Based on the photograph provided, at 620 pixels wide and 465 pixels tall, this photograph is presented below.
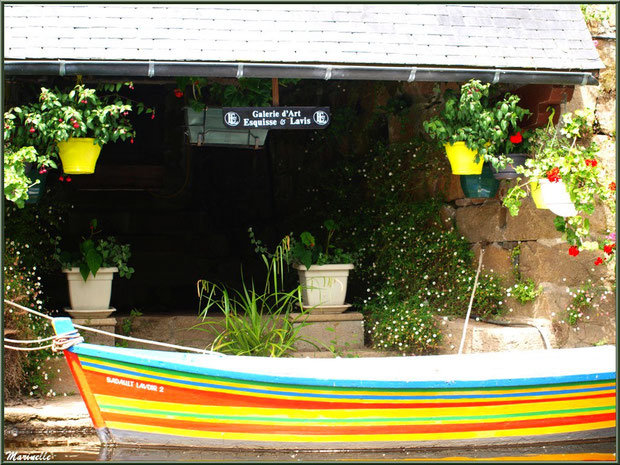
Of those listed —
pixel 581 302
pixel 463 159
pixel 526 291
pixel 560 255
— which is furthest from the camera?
pixel 526 291

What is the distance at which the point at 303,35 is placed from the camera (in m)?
6.45

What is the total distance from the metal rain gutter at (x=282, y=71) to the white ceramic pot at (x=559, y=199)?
34.3 inches

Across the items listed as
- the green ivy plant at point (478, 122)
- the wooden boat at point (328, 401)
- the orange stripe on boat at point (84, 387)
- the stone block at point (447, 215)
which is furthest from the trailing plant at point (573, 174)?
the orange stripe on boat at point (84, 387)

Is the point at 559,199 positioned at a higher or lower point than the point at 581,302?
higher

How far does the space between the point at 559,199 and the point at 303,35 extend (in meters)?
2.47

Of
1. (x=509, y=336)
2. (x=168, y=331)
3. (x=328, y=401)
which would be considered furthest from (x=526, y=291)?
(x=168, y=331)

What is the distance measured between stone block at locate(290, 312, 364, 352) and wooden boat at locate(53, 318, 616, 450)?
1689 millimetres

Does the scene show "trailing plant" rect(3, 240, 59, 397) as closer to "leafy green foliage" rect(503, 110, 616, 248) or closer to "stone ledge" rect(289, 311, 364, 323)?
"stone ledge" rect(289, 311, 364, 323)

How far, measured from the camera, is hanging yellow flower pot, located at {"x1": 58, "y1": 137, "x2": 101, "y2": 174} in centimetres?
635

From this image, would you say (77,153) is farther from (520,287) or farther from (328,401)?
(520,287)

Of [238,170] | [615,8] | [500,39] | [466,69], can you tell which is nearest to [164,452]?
[466,69]

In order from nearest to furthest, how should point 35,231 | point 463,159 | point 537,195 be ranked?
1. point 537,195
2. point 463,159
3. point 35,231

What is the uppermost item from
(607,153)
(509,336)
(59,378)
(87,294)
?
(607,153)

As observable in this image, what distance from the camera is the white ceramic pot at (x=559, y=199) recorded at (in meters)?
6.30
